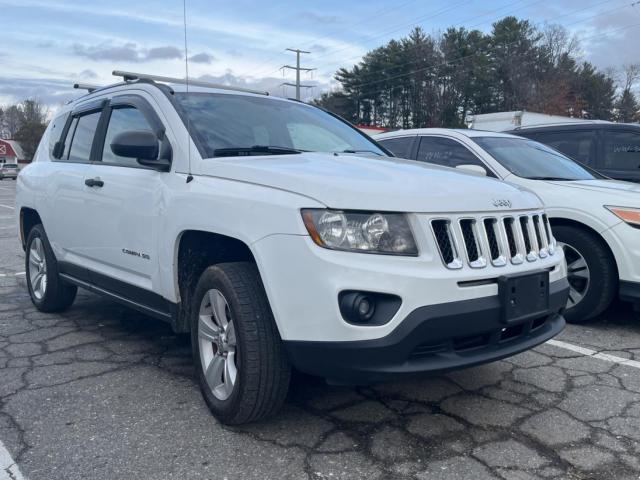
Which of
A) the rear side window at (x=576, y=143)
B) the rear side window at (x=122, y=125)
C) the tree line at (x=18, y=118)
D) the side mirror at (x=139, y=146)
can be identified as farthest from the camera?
the tree line at (x=18, y=118)

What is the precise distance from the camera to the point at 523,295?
286 cm

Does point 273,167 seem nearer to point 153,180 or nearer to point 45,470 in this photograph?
point 153,180

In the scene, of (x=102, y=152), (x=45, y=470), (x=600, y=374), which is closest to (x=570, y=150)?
(x=600, y=374)

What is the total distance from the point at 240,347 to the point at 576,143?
241 inches

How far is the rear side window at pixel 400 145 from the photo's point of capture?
6.43 m

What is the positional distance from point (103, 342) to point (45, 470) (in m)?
1.93

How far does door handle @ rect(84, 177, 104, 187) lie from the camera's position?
161 inches

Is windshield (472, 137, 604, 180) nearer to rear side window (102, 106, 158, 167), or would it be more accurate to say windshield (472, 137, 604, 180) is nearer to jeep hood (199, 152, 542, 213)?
jeep hood (199, 152, 542, 213)

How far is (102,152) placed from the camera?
4.37 metres

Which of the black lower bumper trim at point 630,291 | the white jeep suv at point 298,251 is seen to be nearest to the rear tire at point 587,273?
the black lower bumper trim at point 630,291

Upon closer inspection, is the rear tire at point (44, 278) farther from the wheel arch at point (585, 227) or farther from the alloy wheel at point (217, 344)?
the wheel arch at point (585, 227)

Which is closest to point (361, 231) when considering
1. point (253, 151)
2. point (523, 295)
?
point (523, 295)

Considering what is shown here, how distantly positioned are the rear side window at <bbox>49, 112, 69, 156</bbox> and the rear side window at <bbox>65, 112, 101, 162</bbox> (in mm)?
272

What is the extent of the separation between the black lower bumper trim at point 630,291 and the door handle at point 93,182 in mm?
3880
